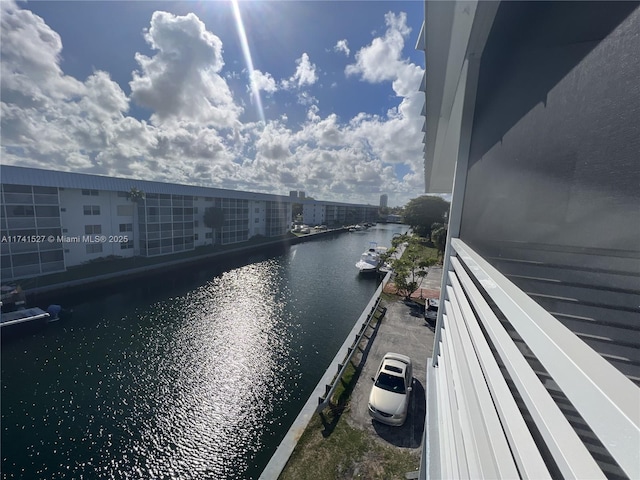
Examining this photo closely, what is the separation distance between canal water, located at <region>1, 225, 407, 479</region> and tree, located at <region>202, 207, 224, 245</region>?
1398 cm

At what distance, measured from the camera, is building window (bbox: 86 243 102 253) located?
22281 mm

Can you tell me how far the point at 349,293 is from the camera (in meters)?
21.0

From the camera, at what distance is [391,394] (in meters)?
8.01

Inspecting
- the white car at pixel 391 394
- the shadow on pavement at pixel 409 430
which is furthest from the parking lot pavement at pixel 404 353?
the white car at pixel 391 394

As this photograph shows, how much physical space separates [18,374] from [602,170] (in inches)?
655

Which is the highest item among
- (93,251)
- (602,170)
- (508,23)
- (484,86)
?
(508,23)

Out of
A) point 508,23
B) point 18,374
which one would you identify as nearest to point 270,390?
point 18,374

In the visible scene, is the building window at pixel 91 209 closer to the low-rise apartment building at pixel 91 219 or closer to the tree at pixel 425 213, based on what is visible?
the low-rise apartment building at pixel 91 219

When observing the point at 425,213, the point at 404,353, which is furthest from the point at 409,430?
the point at 425,213

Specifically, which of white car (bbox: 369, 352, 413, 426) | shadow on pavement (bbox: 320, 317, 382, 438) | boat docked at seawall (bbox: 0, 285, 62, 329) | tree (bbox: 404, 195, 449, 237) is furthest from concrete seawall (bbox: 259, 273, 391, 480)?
tree (bbox: 404, 195, 449, 237)

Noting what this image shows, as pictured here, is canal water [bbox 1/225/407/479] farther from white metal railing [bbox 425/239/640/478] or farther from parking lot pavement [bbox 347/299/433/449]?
white metal railing [bbox 425/239/640/478]

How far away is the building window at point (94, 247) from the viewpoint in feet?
73.1

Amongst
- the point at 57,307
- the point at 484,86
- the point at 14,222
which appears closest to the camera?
the point at 484,86

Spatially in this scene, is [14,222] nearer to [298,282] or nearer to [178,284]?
[178,284]
